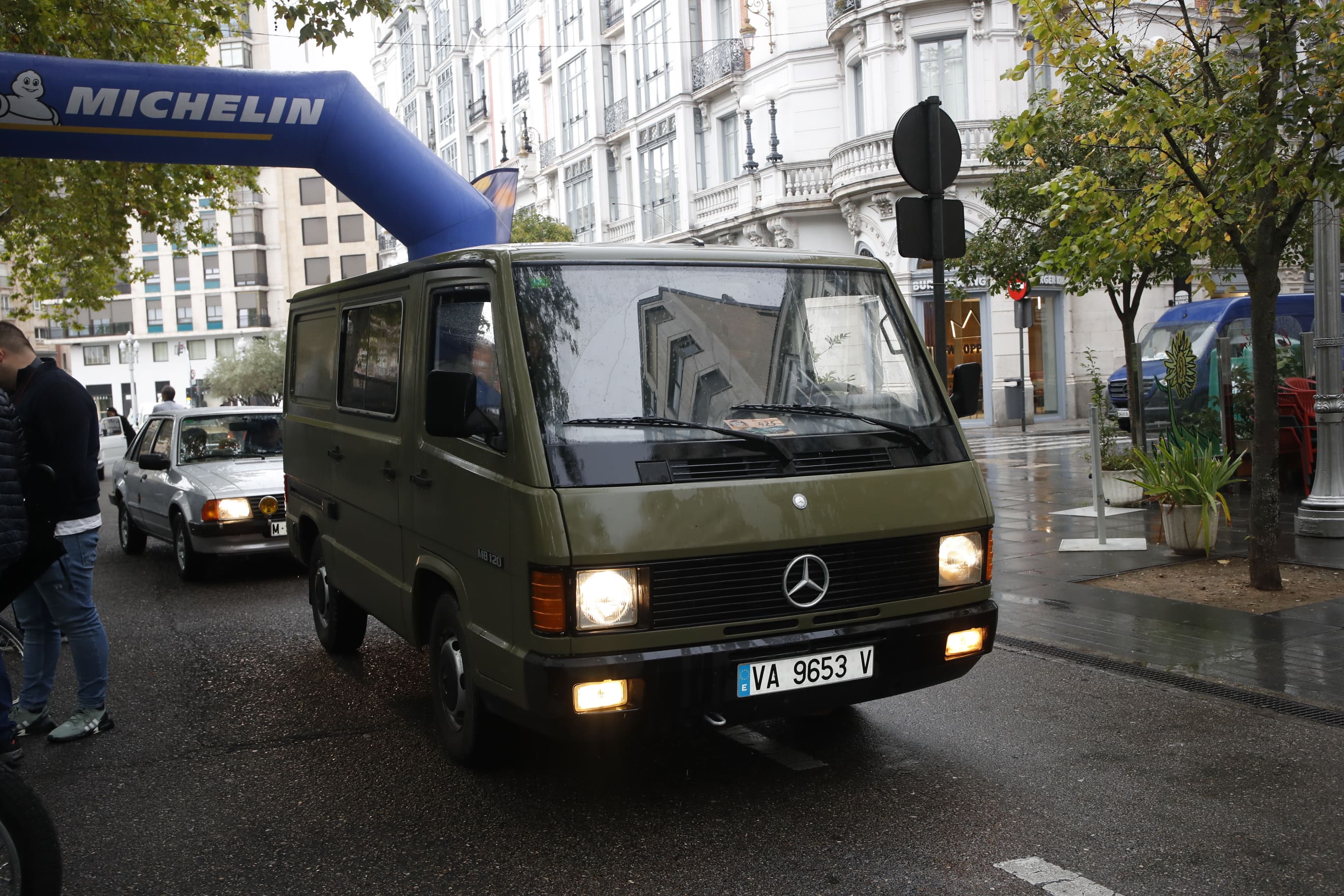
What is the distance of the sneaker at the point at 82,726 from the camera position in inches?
220

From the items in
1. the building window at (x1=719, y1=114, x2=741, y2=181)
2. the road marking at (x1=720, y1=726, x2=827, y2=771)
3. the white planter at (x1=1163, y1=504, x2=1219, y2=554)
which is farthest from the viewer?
the building window at (x1=719, y1=114, x2=741, y2=181)

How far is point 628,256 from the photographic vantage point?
187 inches

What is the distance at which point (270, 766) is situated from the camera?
5172mm

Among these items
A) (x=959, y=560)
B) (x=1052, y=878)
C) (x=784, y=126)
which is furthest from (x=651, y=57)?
(x=1052, y=878)

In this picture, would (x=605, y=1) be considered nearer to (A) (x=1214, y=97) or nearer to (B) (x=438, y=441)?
(A) (x=1214, y=97)

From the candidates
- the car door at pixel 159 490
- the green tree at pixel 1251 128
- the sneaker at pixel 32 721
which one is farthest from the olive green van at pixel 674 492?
the car door at pixel 159 490

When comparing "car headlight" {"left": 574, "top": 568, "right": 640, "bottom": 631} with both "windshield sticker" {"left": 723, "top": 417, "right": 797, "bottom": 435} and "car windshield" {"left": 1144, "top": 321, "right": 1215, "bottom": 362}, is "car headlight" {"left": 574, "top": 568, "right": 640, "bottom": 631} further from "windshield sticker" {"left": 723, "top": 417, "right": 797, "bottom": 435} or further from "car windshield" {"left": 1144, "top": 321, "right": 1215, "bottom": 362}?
"car windshield" {"left": 1144, "top": 321, "right": 1215, "bottom": 362}

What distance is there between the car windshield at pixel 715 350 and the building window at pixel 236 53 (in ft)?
276

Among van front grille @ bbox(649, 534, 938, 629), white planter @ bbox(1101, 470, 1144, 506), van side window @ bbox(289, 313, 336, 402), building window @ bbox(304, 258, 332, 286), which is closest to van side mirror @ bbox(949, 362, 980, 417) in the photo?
van front grille @ bbox(649, 534, 938, 629)

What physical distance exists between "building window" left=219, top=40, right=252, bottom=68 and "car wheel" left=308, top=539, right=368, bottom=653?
8142cm

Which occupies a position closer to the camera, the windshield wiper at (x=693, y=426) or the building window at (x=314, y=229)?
the windshield wiper at (x=693, y=426)

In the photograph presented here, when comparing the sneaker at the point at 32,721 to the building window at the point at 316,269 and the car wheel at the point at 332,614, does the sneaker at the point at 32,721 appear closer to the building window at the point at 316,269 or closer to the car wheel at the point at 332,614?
the car wheel at the point at 332,614

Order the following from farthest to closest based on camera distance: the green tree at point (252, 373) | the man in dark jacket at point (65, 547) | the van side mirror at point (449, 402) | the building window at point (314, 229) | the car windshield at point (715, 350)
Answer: the building window at point (314, 229), the green tree at point (252, 373), the man in dark jacket at point (65, 547), the car windshield at point (715, 350), the van side mirror at point (449, 402)

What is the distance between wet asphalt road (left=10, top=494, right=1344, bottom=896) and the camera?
12.8 ft
